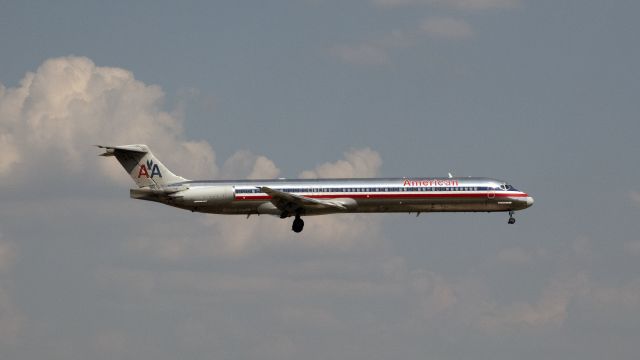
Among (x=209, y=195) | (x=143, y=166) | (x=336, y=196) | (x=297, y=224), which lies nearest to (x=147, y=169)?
(x=143, y=166)

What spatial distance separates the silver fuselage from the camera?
339 ft

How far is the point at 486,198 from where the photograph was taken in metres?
105

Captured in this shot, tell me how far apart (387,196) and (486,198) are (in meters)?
7.97

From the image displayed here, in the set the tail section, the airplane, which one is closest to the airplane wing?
the airplane

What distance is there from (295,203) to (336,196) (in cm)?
334

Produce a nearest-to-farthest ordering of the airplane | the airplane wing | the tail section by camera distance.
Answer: the airplane wing
the airplane
the tail section

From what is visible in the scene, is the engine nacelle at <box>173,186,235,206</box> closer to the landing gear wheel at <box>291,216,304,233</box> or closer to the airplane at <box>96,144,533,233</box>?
the airplane at <box>96,144,533,233</box>

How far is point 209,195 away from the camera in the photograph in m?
104

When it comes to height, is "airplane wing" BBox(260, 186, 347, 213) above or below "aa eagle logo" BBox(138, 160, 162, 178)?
below

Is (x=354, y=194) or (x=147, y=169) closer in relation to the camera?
(x=354, y=194)

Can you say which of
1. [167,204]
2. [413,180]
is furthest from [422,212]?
[167,204]

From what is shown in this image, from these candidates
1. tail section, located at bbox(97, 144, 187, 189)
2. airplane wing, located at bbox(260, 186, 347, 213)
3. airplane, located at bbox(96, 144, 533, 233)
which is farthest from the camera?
tail section, located at bbox(97, 144, 187, 189)

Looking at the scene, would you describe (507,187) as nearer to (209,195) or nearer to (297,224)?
(297,224)

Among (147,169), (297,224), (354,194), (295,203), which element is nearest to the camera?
(295,203)
